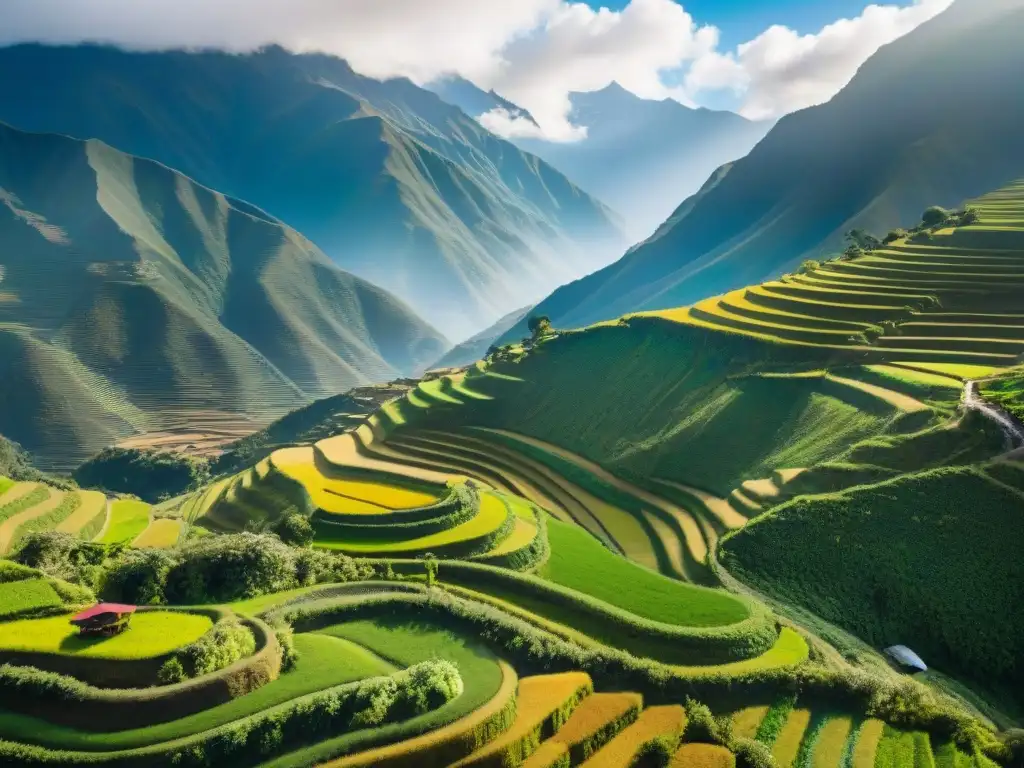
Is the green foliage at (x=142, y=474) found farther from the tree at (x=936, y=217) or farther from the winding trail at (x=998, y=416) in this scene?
the tree at (x=936, y=217)

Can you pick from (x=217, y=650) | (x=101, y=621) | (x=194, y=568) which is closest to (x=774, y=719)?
(x=217, y=650)

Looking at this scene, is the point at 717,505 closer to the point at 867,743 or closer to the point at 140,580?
the point at 867,743

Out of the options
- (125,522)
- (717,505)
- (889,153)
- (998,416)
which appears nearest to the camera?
(998,416)

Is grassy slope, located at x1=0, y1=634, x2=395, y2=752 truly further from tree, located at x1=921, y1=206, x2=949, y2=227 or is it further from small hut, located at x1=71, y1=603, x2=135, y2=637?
tree, located at x1=921, y1=206, x2=949, y2=227

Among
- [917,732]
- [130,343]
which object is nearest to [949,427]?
[917,732]

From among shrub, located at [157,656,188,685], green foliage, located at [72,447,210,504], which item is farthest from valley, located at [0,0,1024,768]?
green foliage, located at [72,447,210,504]

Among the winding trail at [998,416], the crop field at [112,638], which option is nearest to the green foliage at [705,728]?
the crop field at [112,638]
